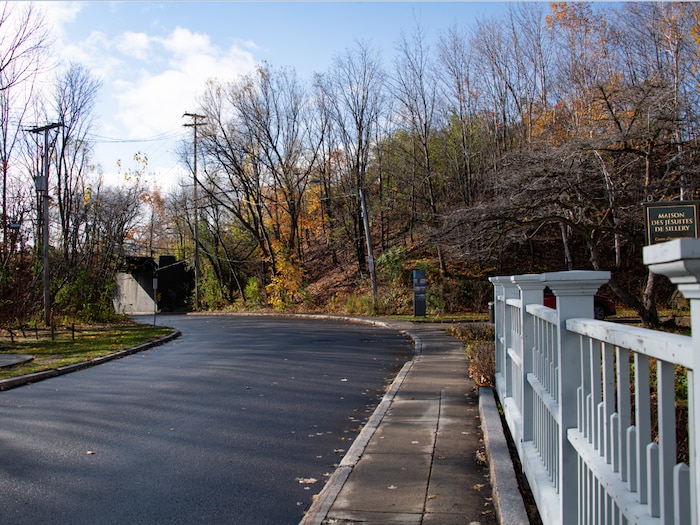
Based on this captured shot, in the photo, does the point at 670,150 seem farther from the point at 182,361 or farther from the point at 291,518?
the point at 291,518

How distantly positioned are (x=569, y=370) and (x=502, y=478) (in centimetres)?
209

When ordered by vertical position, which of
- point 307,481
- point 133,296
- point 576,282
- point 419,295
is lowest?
point 307,481

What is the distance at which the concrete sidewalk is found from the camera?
4648mm

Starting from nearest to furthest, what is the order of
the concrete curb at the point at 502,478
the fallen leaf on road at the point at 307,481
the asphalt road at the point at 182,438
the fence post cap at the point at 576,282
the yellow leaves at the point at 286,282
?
the fence post cap at the point at 576,282 → the concrete curb at the point at 502,478 → the asphalt road at the point at 182,438 → the fallen leaf on road at the point at 307,481 → the yellow leaves at the point at 286,282

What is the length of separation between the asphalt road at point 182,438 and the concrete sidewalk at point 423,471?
0.37 metres

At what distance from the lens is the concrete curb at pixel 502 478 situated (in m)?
4.28

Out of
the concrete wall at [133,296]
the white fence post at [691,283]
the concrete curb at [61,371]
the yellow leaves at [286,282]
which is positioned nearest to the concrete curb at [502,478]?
the white fence post at [691,283]

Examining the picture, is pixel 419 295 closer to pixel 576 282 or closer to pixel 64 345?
pixel 64 345

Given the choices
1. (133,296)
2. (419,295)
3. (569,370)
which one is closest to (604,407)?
(569,370)

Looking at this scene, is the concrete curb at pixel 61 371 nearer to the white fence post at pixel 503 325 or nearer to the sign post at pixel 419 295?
the white fence post at pixel 503 325

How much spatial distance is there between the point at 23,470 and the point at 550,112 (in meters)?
29.9

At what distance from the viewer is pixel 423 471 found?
582 cm

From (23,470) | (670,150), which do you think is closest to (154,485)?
(23,470)

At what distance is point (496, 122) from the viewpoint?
36000mm
